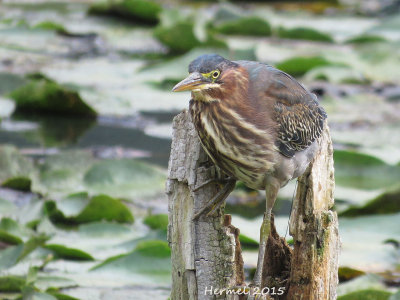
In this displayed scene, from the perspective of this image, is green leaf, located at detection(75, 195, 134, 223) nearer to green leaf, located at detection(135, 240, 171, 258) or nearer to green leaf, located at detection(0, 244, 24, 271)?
green leaf, located at detection(135, 240, 171, 258)

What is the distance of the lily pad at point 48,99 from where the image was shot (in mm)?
5387

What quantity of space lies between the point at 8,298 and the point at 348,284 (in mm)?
1470

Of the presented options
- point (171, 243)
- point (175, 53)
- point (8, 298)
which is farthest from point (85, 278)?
point (175, 53)

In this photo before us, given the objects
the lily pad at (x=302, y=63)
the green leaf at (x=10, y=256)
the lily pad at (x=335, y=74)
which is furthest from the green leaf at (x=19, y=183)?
the lily pad at (x=335, y=74)

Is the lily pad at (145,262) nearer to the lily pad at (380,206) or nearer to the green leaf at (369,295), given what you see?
the green leaf at (369,295)

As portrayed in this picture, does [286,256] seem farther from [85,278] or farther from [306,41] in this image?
[306,41]

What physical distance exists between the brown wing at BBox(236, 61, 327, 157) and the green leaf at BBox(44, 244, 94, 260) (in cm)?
118

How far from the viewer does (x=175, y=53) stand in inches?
288

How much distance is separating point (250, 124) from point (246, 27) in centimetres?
496

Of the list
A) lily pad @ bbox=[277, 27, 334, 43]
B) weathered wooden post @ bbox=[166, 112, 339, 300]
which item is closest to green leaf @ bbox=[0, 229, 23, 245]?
weathered wooden post @ bbox=[166, 112, 339, 300]

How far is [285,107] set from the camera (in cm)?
306

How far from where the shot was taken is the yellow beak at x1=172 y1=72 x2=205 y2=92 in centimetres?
271

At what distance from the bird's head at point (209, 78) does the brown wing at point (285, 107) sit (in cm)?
15

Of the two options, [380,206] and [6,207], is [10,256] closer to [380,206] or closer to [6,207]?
[6,207]
